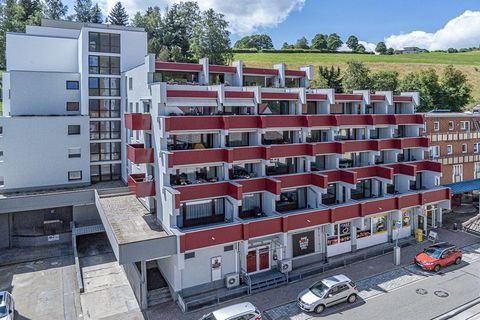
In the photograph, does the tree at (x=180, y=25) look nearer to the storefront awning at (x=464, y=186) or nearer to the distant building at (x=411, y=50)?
the storefront awning at (x=464, y=186)

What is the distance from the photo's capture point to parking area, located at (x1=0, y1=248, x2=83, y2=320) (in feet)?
75.7

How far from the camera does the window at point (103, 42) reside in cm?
3766

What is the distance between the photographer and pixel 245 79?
113 feet

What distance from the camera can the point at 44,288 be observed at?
26172 mm

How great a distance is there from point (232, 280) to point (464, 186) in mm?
30783

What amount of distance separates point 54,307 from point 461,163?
41562mm

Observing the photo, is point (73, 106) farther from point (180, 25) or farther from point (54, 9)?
point (54, 9)

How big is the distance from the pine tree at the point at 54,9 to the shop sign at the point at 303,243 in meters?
87.1

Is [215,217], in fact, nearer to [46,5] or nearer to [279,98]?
[279,98]

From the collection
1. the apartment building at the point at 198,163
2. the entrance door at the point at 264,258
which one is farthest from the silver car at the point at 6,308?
the entrance door at the point at 264,258

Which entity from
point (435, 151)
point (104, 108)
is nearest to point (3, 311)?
point (104, 108)

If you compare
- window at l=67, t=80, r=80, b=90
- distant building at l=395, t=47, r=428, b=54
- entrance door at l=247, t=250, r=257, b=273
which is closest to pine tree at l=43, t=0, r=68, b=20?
window at l=67, t=80, r=80, b=90

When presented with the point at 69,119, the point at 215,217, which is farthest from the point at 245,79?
the point at 69,119

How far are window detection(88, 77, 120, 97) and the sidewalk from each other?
24.4 metres
